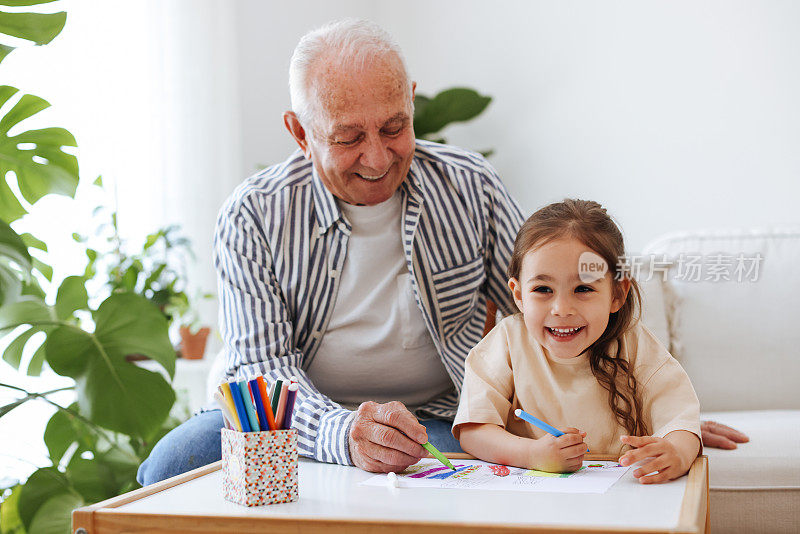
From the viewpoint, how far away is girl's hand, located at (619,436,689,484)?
946 mm

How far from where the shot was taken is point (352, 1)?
10.7 feet

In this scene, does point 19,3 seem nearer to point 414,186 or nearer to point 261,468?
point 414,186

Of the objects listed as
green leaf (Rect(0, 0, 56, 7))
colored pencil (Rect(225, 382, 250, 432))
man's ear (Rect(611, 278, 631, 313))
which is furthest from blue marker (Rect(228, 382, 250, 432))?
green leaf (Rect(0, 0, 56, 7))

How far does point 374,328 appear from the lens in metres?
1.54

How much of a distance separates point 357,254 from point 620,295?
0.55m

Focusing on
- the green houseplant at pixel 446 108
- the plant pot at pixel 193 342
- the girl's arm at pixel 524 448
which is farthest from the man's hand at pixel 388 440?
the green houseplant at pixel 446 108

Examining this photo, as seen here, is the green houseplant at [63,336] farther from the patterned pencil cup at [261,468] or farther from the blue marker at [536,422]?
the blue marker at [536,422]

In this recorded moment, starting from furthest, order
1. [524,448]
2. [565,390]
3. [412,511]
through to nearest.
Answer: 1. [565,390]
2. [524,448]
3. [412,511]

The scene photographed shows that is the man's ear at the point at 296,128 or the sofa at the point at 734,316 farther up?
the man's ear at the point at 296,128

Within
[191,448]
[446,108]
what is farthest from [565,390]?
[446,108]

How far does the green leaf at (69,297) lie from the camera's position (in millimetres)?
1731

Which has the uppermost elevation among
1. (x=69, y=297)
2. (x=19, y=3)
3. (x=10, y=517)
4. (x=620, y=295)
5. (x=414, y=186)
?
(x=19, y=3)

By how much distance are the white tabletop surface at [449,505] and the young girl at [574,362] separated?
17 cm

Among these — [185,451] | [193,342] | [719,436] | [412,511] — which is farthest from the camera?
[193,342]
